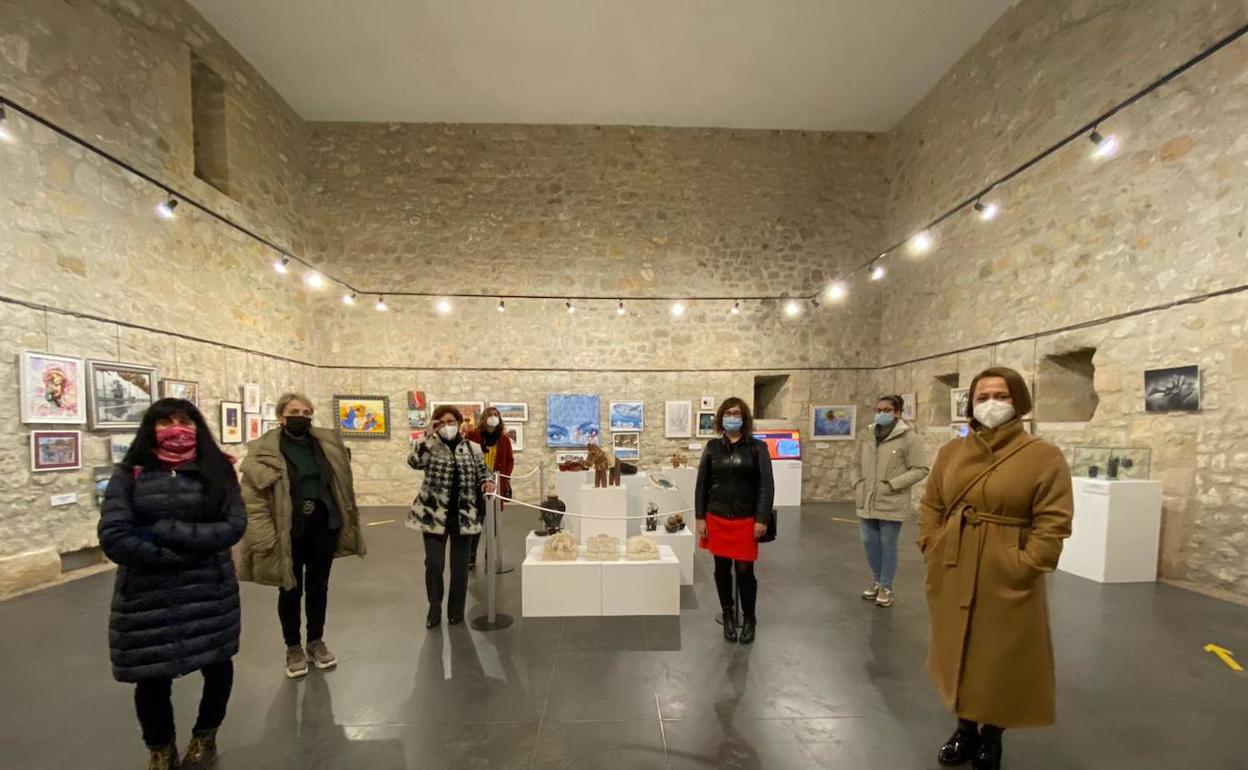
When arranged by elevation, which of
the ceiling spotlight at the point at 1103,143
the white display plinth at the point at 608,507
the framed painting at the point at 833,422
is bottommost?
the white display plinth at the point at 608,507

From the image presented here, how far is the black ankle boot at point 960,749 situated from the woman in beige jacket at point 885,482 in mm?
1711

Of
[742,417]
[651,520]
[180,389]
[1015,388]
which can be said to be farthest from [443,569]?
[180,389]

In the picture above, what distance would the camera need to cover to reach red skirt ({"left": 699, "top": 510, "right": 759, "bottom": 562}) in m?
3.10

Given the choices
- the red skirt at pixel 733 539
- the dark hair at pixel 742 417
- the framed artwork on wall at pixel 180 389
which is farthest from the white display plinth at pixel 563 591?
the framed artwork on wall at pixel 180 389

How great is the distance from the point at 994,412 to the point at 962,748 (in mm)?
1491

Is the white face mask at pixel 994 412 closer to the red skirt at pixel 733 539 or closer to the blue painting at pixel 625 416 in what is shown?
the red skirt at pixel 733 539

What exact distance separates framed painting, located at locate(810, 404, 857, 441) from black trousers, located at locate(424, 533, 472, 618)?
6.94m

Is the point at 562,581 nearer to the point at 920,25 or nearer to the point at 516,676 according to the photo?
the point at 516,676

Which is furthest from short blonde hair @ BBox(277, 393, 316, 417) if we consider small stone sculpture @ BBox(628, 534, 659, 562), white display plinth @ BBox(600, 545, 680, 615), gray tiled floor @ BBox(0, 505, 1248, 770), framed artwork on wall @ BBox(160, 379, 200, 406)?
framed artwork on wall @ BBox(160, 379, 200, 406)

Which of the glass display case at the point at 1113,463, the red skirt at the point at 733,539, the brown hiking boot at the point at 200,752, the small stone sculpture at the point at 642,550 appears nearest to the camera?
the brown hiking boot at the point at 200,752

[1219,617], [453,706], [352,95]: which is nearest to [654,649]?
[453,706]

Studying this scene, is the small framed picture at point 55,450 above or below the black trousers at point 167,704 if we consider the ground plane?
above

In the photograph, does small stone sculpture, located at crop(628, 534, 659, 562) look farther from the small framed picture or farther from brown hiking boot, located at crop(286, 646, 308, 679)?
the small framed picture

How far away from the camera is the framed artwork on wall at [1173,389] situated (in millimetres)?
4160
